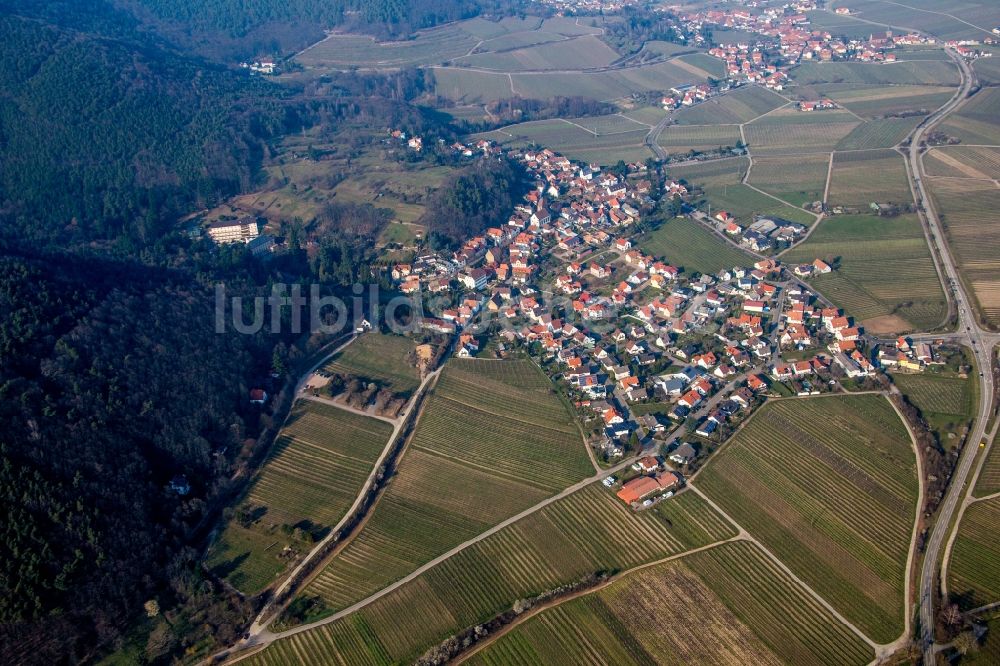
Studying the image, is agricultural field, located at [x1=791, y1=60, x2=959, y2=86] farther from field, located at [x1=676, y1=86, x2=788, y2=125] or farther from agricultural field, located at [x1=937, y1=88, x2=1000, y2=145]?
agricultural field, located at [x1=937, y1=88, x2=1000, y2=145]

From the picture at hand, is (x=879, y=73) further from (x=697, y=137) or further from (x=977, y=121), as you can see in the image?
(x=697, y=137)

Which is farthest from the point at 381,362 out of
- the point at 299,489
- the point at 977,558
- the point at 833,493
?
the point at 977,558

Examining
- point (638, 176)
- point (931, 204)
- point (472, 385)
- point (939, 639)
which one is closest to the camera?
point (939, 639)

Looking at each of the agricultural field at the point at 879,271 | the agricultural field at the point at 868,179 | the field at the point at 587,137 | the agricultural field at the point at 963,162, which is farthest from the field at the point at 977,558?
the field at the point at 587,137

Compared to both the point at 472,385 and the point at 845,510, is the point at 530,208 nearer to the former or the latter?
the point at 472,385

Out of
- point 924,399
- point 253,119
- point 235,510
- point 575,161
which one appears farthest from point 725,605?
point 253,119

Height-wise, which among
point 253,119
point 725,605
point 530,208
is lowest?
point 725,605

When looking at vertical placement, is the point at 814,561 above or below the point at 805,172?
below
